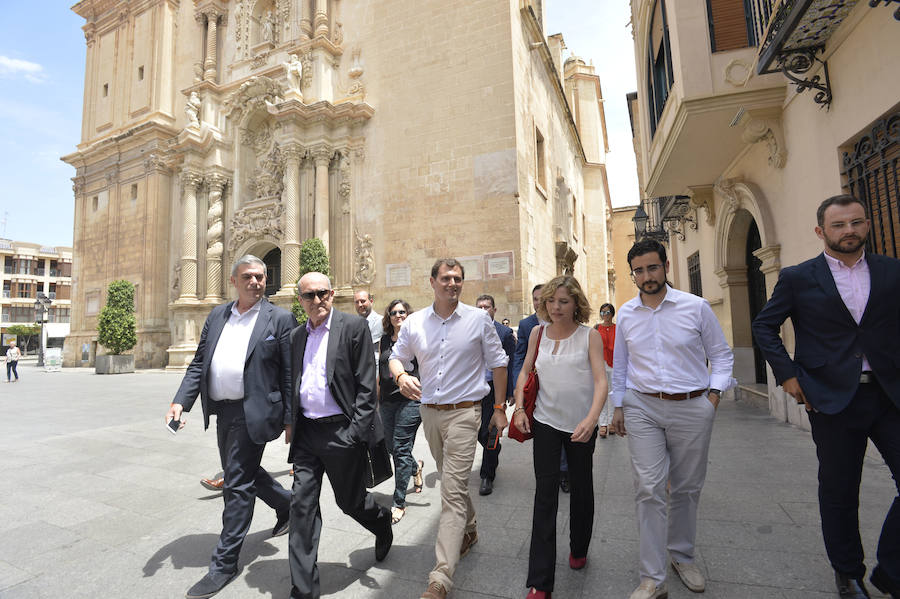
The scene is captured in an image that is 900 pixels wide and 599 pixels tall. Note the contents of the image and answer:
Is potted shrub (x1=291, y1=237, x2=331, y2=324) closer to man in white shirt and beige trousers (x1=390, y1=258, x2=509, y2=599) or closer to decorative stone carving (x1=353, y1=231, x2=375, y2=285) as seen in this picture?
decorative stone carving (x1=353, y1=231, x2=375, y2=285)

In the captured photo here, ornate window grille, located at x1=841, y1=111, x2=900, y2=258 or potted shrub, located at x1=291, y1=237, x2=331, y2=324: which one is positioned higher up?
potted shrub, located at x1=291, y1=237, x2=331, y2=324

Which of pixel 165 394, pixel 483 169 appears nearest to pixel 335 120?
pixel 483 169

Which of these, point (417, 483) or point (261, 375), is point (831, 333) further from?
point (417, 483)

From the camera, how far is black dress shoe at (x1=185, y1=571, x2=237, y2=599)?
8.58 ft

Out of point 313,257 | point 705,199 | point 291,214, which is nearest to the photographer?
point 705,199

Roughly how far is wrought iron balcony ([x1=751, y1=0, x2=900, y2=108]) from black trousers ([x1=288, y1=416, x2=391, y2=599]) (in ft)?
18.2

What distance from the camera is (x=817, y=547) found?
295cm

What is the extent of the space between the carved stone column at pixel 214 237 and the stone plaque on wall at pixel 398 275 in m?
8.55

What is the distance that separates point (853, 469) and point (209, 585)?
357 centimetres

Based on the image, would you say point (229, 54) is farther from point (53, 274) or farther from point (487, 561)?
point (53, 274)

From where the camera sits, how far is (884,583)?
2.42 m

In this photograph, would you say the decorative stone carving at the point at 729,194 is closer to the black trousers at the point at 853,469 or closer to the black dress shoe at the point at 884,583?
the black trousers at the point at 853,469

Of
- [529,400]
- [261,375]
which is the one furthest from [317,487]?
[529,400]

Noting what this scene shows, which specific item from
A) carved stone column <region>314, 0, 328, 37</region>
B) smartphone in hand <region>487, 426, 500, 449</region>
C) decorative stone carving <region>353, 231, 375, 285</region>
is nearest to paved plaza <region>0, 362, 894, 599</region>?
smartphone in hand <region>487, 426, 500, 449</region>
